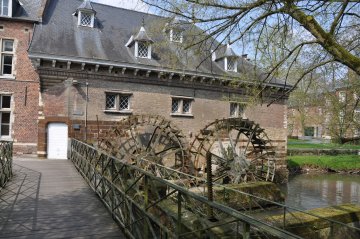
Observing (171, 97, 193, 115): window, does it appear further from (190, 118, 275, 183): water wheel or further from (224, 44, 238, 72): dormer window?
(224, 44, 238, 72): dormer window

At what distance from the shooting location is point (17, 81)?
54.6 ft

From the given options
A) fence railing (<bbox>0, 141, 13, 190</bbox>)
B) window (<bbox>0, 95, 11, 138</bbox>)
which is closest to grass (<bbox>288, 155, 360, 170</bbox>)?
window (<bbox>0, 95, 11, 138</bbox>)

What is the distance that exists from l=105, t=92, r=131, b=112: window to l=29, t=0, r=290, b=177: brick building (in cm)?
3

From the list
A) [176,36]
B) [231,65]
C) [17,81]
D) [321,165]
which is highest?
[231,65]

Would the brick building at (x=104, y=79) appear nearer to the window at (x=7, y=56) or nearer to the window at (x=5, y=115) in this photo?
the window at (x=7, y=56)

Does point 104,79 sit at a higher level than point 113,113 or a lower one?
higher

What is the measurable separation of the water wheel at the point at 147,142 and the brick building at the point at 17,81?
5.40 meters

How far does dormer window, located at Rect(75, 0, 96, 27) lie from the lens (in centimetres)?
1591

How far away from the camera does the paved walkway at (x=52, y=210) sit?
4855 millimetres

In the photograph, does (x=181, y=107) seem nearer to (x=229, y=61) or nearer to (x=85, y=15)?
(x=229, y=61)

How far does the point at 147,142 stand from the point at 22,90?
283 inches

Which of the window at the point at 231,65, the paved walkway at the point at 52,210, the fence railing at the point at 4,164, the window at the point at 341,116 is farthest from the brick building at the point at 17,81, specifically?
the window at the point at 341,116

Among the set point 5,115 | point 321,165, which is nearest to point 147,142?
point 5,115

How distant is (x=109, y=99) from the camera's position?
48.6 ft
